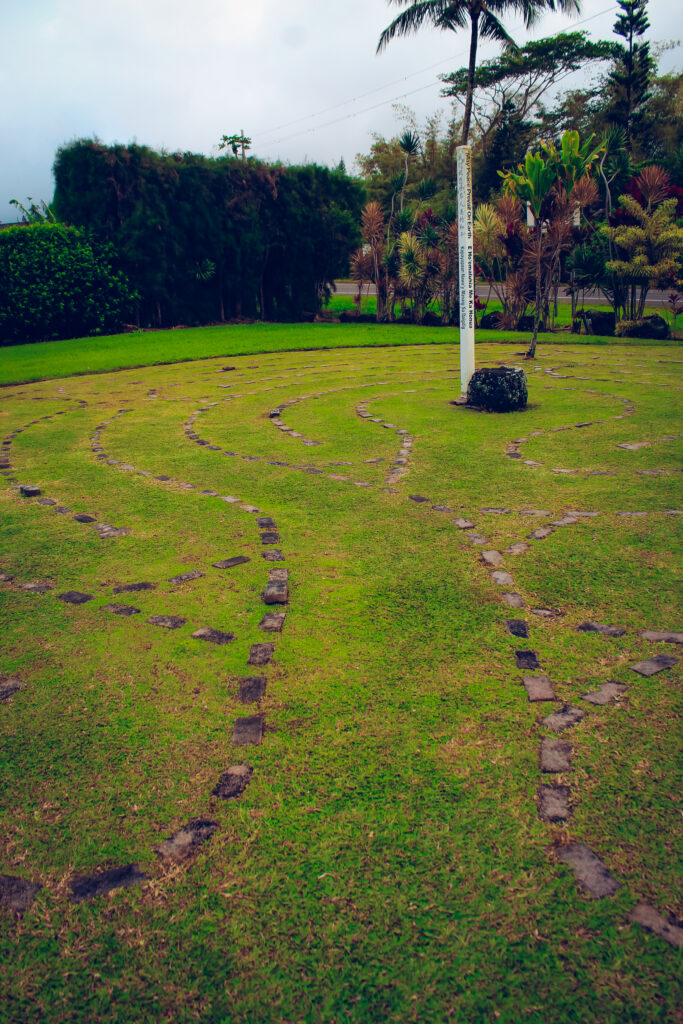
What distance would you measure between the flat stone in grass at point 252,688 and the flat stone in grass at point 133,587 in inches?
38.6

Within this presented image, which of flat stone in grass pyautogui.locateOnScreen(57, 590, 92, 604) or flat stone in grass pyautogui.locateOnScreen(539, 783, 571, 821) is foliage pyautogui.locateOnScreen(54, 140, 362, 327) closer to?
Result: flat stone in grass pyautogui.locateOnScreen(57, 590, 92, 604)

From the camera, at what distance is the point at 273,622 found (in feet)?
9.39

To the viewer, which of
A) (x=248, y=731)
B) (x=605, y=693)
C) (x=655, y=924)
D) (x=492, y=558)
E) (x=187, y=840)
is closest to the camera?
(x=655, y=924)

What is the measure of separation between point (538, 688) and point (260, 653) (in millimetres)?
1038

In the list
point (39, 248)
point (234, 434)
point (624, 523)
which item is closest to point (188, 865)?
point (624, 523)

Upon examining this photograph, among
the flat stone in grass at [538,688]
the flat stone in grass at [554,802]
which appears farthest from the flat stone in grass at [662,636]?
the flat stone in grass at [554,802]

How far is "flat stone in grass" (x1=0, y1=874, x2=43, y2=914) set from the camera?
159 cm

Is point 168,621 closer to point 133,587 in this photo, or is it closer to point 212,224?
point 133,587

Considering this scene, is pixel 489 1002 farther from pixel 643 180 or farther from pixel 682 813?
pixel 643 180

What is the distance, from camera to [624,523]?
152 inches

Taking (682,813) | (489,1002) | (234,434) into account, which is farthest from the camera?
(234,434)

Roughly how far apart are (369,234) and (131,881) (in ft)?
57.0

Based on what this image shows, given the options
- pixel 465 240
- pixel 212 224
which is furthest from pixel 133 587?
pixel 212 224

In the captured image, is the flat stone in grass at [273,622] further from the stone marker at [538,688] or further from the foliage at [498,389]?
the foliage at [498,389]
